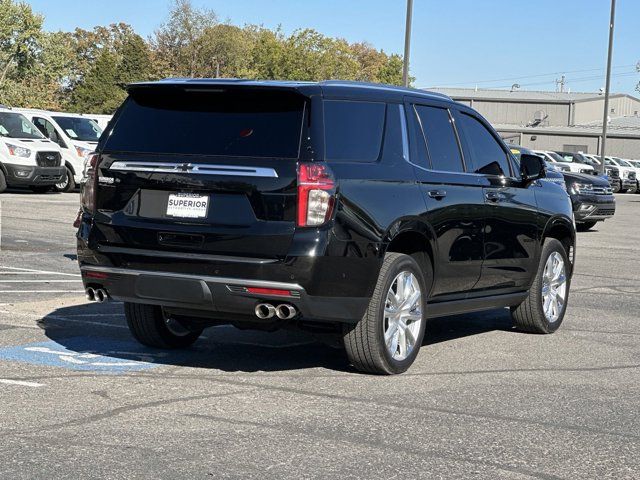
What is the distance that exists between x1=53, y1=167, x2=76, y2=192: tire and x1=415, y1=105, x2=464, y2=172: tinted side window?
2167 cm

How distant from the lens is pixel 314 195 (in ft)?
21.5

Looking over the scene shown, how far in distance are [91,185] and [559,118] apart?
10513 centimetres

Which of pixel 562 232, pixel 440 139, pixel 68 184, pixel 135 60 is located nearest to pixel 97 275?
pixel 440 139

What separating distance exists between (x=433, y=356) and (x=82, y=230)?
271 centimetres

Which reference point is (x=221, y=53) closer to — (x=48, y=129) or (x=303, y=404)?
(x=48, y=129)

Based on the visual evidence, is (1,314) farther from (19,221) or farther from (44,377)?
(19,221)

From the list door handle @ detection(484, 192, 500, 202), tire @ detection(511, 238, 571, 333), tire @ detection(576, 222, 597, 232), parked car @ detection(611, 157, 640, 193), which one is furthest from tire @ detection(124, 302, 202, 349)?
parked car @ detection(611, 157, 640, 193)

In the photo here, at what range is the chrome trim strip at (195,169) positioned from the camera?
660 centimetres

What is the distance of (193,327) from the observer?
8016mm

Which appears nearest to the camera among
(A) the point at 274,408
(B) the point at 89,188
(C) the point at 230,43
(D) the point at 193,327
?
(A) the point at 274,408

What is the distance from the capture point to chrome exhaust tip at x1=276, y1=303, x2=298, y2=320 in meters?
6.60

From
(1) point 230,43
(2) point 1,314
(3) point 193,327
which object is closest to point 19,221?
(2) point 1,314

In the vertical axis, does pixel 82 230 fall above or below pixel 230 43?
below

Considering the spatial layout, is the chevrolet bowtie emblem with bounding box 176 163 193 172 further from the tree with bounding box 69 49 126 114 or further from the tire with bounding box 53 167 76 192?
the tree with bounding box 69 49 126 114
